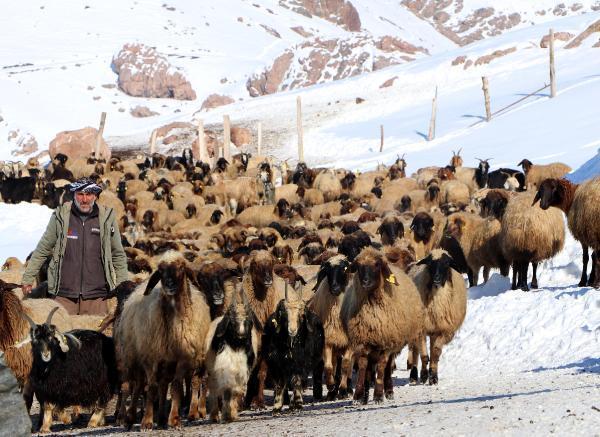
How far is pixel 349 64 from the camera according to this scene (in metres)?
97.4

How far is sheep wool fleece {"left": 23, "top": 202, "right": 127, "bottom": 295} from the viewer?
1006cm

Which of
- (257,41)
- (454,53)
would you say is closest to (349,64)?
(454,53)

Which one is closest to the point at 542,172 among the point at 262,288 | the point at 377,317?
the point at 262,288

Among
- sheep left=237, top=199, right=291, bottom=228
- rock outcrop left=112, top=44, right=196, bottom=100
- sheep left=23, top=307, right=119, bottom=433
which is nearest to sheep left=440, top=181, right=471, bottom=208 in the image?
sheep left=237, top=199, right=291, bottom=228

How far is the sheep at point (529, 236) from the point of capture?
1468cm

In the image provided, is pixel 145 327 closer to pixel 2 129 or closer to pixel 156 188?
pixel 156 188

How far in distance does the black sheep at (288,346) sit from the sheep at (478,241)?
20.8ft

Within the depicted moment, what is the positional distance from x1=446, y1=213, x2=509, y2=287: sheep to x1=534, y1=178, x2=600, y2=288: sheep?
1942 mm

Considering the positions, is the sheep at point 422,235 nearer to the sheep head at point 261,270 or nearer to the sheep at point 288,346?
the sheep head at point 261,270

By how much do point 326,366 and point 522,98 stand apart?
38588 millimetres

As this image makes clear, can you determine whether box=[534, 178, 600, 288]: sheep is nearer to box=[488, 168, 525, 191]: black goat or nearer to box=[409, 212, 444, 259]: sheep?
box=[409, 212, 444, 259]: sheep

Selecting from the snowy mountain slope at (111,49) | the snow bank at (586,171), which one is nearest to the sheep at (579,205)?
the snow bank at (586,171)

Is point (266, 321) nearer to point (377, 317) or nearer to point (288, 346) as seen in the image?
point (288, 346)

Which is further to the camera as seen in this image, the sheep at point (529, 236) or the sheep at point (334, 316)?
the sheep at point (529, 236)
